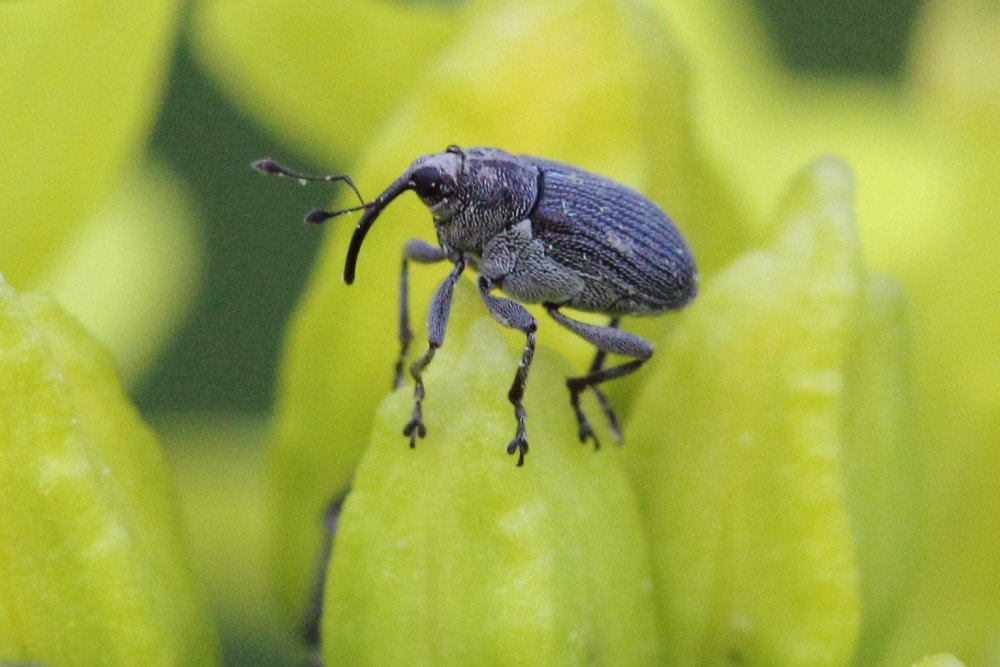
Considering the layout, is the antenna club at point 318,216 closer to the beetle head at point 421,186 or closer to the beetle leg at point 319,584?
the beetle head at point 421,186

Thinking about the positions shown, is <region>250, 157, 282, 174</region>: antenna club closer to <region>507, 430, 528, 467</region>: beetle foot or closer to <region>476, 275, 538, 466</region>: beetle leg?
<region>476, 275, 538, 466</region>: beetle leg

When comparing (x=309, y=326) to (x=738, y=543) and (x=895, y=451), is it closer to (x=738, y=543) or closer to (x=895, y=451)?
(x=738, y=543)

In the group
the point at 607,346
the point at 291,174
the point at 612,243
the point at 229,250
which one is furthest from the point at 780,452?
the point at 229,250

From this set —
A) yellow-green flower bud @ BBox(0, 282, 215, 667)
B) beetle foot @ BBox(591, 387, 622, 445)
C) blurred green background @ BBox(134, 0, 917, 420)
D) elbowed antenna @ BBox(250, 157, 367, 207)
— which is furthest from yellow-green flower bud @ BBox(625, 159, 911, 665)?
blurred green background @ BBox(134, 0, 917, 420)

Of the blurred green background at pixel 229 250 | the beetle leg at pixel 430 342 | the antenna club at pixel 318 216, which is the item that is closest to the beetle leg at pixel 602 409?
the beetle leg at pixel 430 342

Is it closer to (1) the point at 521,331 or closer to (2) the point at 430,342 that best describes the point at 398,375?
(1) the point at 521,331

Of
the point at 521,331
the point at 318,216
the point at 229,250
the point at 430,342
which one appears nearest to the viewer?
the point at 430,342

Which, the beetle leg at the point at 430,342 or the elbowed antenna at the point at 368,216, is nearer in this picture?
the beetle leg at the point at 430,342
